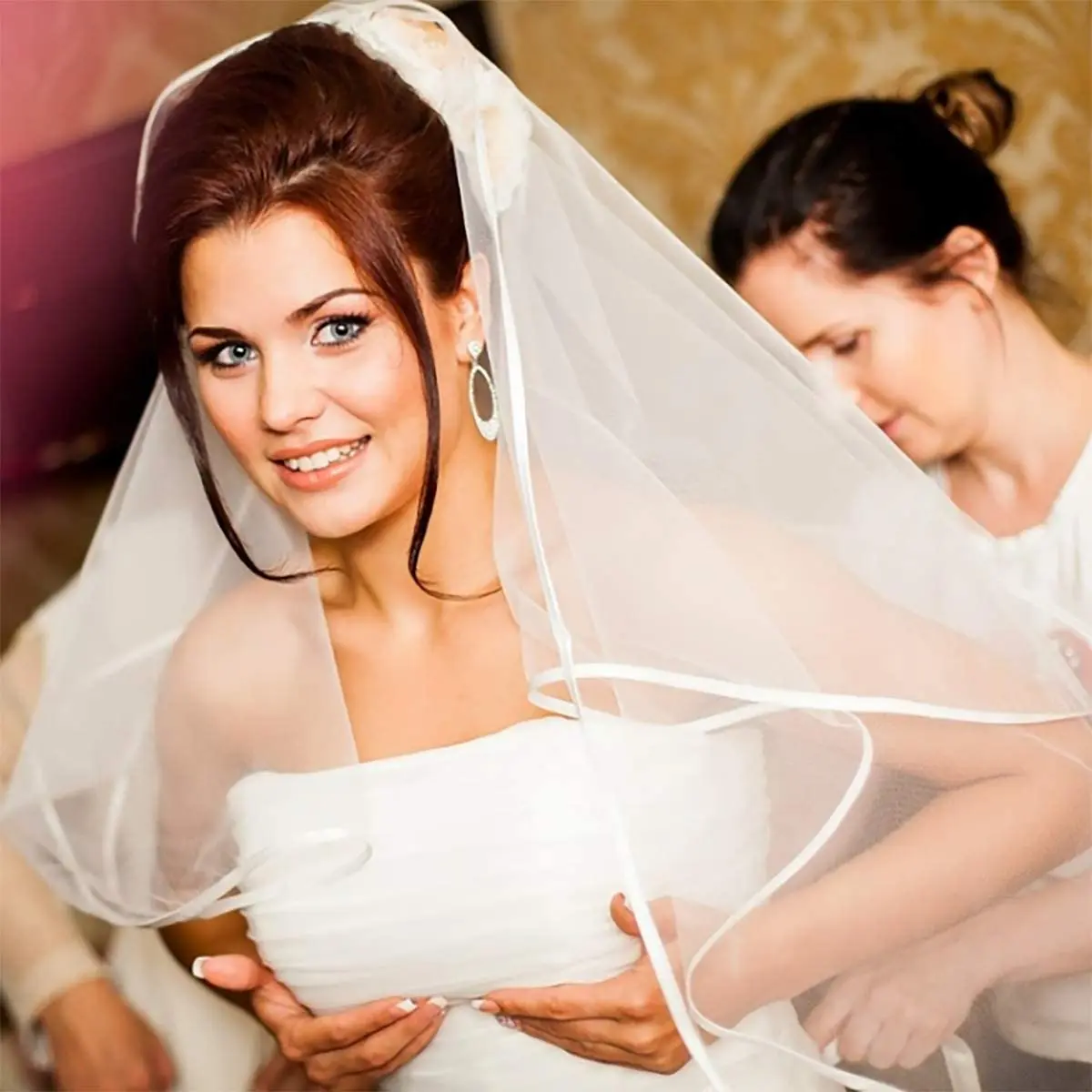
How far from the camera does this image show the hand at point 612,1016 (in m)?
0.77

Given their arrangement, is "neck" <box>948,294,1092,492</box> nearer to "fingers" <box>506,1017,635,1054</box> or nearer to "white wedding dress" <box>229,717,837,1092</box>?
"white wedding dress" <box>229,717,837,1092</box>

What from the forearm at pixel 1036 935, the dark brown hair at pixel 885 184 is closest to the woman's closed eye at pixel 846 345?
the dark brown hair at pixel 885 184

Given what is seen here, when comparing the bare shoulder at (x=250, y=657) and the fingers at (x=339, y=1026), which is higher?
the bare shoulder at (x=250, y=657)

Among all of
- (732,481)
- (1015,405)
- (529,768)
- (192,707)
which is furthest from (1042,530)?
(192,707)

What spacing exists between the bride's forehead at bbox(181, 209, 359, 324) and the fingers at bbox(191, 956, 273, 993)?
0.41m

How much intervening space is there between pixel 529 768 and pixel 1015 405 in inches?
15.8

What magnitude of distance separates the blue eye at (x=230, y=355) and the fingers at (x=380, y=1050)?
418mm

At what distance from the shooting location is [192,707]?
0.90 m

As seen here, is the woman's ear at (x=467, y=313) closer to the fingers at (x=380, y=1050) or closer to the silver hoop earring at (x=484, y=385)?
the silver hoop earring at (x=484, y=385)

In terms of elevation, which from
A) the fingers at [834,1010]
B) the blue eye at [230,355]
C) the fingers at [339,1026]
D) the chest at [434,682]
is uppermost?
the blue eye at [230,355]

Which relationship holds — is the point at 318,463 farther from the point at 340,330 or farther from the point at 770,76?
the point at 770,76

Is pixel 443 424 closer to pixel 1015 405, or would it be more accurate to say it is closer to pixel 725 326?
pixel 725 326

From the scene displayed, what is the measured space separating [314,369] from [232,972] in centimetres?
40

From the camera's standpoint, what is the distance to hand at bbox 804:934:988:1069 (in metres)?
0.76
